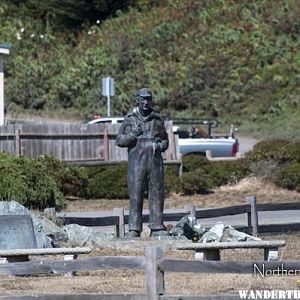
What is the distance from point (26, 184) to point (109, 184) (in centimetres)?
841

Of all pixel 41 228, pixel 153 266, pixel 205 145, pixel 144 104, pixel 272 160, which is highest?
pixel 144 104

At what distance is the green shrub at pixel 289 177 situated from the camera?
32.2 meters

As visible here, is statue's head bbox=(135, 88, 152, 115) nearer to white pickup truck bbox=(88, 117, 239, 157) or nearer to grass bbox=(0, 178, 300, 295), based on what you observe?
grass bbox=(0, 178, 300, 295)

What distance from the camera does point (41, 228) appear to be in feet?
61.9

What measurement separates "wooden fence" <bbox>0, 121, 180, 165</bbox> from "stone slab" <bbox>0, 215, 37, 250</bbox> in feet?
53.8

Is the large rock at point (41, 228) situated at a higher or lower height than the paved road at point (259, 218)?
higher

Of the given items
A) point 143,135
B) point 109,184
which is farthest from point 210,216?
point 109,184

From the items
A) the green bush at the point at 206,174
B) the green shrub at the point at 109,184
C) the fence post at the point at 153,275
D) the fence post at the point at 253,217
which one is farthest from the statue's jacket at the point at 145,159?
the green bush at the point at 206,174

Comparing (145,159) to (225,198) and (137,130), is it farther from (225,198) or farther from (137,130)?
(225,198)

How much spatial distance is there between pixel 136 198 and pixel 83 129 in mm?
17077

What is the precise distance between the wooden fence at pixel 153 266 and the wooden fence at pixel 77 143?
20442 mm

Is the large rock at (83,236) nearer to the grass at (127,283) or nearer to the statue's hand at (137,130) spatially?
the statue's hand at (137,130)

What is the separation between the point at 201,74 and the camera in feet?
186

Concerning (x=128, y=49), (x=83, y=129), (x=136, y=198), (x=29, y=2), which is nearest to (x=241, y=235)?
(x=136, y=198)
